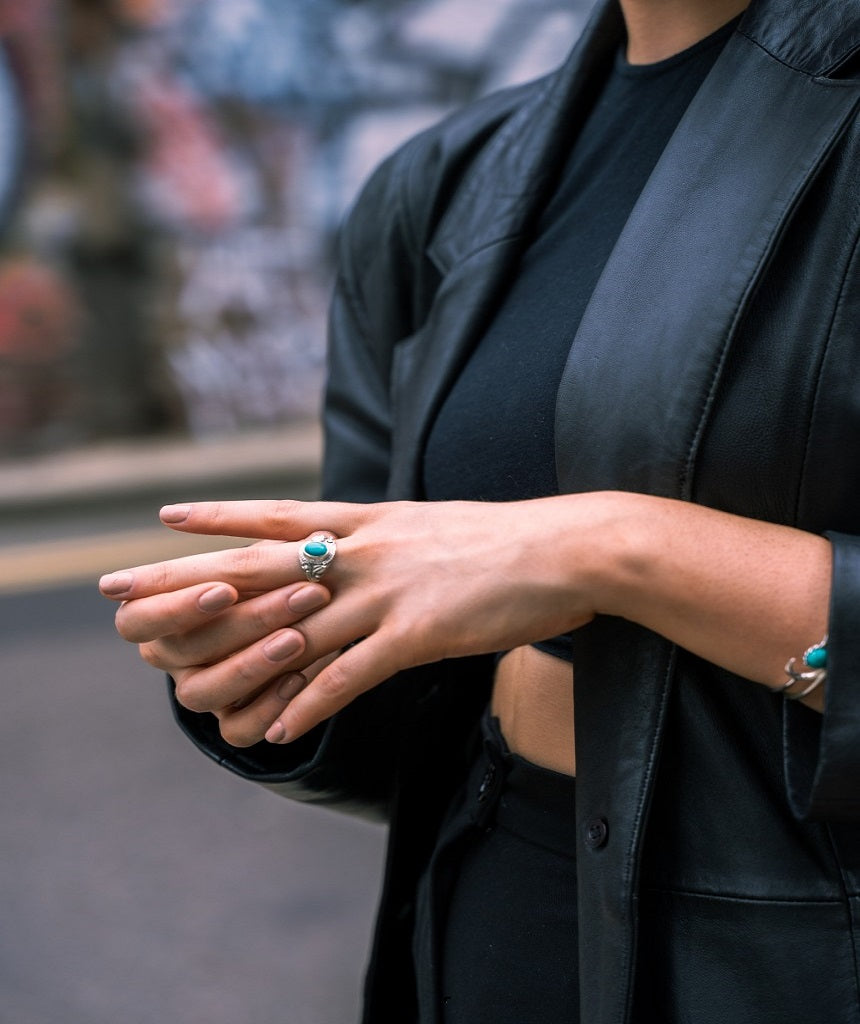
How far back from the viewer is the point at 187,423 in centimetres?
897

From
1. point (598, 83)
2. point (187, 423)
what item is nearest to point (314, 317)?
point (187, 423)

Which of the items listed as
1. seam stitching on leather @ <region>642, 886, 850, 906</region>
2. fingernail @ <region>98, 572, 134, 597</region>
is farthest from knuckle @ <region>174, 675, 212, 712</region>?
seam stitching on leather @ <region>642, 886, 850, 906</region>

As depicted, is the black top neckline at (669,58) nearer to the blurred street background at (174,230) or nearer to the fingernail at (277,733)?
the fingernail at (277,733)

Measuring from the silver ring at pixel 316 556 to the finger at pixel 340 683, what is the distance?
0.07 meters

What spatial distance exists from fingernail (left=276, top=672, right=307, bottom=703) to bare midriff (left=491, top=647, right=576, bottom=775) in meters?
0.24

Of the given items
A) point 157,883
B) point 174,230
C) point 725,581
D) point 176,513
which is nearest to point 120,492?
point 174,230

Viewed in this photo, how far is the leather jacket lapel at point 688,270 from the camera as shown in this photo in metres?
1.01

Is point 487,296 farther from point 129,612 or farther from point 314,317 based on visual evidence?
point 314,317

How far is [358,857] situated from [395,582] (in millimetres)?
2863

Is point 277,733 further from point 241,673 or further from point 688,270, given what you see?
point 688,270

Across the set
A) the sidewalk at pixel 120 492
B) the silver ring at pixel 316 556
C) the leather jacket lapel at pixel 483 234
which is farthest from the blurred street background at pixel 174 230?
the silver ring at pixel 316 556

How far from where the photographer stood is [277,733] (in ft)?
3.56

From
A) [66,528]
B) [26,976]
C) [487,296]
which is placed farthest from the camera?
[66,528]

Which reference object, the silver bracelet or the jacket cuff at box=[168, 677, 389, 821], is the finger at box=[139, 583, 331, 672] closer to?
the jacket cuff at box=[168, 677, 389, 821]
